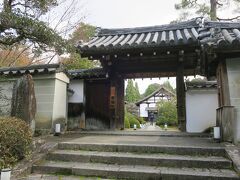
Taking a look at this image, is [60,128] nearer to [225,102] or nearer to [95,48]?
[95,48]

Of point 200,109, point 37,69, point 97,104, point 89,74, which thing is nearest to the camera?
point 37,69

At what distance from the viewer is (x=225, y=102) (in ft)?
21.9

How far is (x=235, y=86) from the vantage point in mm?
6598

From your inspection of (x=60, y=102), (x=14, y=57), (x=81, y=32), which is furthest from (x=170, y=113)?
(x=60, y=102)

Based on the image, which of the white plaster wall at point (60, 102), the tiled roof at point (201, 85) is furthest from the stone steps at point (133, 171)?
the tiled roof at point (201, 85)

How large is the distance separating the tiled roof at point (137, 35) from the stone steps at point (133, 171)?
5414mm

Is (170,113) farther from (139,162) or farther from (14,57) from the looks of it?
(139,162)

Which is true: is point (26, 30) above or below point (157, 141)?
above

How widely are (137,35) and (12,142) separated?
333 inches

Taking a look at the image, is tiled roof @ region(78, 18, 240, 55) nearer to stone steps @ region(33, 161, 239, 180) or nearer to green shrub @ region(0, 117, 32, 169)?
stone steps @ region(33, 161, 239, 180)

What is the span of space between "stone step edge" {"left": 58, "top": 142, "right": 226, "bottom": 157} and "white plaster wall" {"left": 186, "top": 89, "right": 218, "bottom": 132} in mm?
4878

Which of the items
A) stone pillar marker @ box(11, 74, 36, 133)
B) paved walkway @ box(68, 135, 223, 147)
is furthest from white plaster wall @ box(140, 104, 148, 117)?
stone pillar marker @ box(11, 74, 36, 133)

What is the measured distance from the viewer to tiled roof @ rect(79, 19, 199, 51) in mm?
9844

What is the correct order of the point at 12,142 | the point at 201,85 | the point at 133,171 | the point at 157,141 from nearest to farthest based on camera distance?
1. the point at 133,171
2. the point at 12,142
3. the point at 157,141
4. the point at 201,85
